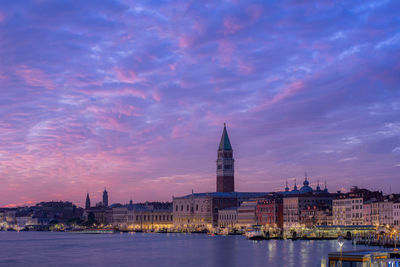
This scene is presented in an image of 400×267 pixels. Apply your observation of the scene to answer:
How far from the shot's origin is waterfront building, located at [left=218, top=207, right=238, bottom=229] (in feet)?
421

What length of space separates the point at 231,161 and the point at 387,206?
56.9 m

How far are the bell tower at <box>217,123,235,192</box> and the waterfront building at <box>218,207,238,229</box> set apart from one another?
8188mm

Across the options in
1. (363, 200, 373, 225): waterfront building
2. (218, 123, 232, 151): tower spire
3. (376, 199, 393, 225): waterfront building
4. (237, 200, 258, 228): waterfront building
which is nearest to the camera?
(376, 199, 393, 225): waterfront building

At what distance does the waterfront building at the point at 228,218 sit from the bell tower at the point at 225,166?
8188 mm

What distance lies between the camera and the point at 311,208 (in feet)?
352

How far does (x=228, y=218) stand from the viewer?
131 metres

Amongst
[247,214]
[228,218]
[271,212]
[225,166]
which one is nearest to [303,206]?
[271,212]

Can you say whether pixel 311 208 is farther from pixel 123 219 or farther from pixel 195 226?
pixel 123 219

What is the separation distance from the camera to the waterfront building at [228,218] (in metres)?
128

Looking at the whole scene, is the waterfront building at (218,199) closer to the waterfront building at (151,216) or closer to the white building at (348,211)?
the waterfront building at (151,216)

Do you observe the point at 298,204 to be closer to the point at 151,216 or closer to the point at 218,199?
the point at 218,199

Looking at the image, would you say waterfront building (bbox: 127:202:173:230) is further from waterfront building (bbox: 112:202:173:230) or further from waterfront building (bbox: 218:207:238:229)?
waterfront building (bbox: 218:207:238:229)

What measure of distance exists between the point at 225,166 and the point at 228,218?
44.0 feet

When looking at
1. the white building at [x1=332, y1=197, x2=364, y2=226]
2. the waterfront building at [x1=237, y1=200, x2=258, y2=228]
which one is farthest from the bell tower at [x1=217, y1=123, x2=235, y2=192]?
the white building at [x1=332, y1=197, x2=364, y2=226]
